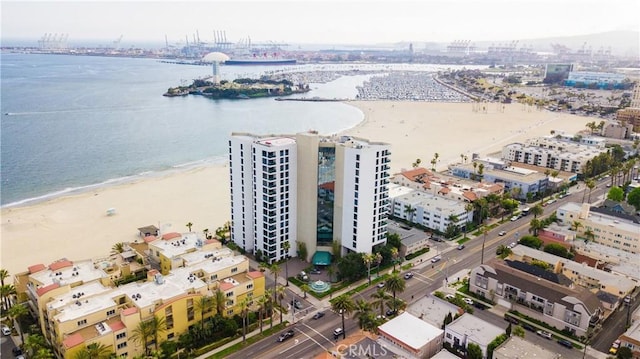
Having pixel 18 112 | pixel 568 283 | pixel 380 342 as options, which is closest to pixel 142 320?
pixel 380 342

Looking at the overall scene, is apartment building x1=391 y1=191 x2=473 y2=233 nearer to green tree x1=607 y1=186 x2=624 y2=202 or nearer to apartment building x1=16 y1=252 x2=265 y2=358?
green tree x1=607 y1=186 x2=624 y2=202

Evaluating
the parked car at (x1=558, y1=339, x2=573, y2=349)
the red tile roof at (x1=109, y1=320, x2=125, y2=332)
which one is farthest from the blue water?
the parked car at (x1=558, y1=339, x2=573, y2=349)

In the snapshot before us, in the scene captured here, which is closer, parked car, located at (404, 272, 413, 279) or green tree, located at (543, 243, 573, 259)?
parked car, located at (404, 272, 413, 279)

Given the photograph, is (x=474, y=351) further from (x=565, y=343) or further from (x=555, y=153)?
(x=555, y=153)

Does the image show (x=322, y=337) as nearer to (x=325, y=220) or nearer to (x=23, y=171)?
(x=325, y=220)

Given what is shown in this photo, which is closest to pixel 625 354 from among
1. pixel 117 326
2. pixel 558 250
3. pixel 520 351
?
pixel 520 351

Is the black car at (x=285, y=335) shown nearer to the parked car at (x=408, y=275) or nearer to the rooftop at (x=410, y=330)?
the rooftop at (x=410, y=330)
